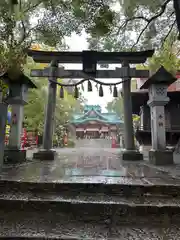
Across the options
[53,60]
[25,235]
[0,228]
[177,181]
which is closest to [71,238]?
[25,235]

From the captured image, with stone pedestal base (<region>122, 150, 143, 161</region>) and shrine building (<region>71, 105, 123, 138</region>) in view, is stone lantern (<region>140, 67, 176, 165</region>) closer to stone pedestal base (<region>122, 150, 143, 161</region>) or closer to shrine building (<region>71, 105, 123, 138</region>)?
stone pedestal base (<region>122, 150, 143, 161</region>)

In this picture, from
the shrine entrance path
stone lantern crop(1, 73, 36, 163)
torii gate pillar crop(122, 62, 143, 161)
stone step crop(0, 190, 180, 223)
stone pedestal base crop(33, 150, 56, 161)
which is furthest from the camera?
torii gate pillar crop(122, 62, 143, 161)

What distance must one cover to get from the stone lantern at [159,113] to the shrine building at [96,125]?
30.2 meters

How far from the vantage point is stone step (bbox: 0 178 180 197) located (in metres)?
3.17

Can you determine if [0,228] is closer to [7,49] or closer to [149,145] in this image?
[7,49]

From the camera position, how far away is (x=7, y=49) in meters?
7.37

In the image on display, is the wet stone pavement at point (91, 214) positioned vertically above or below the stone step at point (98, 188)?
below

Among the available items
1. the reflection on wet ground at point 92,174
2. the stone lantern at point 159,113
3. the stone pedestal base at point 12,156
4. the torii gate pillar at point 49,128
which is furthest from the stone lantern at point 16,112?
the stone lantern at point 159,113

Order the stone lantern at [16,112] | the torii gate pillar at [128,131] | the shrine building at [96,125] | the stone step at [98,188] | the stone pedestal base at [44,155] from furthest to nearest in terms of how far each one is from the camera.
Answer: the shrine building at [96,125]
the torii gate pillar at [128,131]
the stone pedestal base at [44,155]
the stone lantern at [16,112]
the stone step at [98,188]

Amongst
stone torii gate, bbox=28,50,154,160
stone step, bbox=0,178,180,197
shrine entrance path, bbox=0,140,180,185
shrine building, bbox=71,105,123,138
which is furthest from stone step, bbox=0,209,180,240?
shrine building, bbox=71,105,123,138

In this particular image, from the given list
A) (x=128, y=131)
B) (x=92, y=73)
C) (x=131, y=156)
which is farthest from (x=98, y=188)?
(x=92, y=73)

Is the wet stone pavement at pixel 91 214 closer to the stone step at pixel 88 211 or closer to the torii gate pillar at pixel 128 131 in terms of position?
the stone step at pixel 88 211

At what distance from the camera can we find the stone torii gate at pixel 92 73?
6.99m

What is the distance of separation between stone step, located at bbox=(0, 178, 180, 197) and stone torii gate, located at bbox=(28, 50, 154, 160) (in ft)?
11.8
